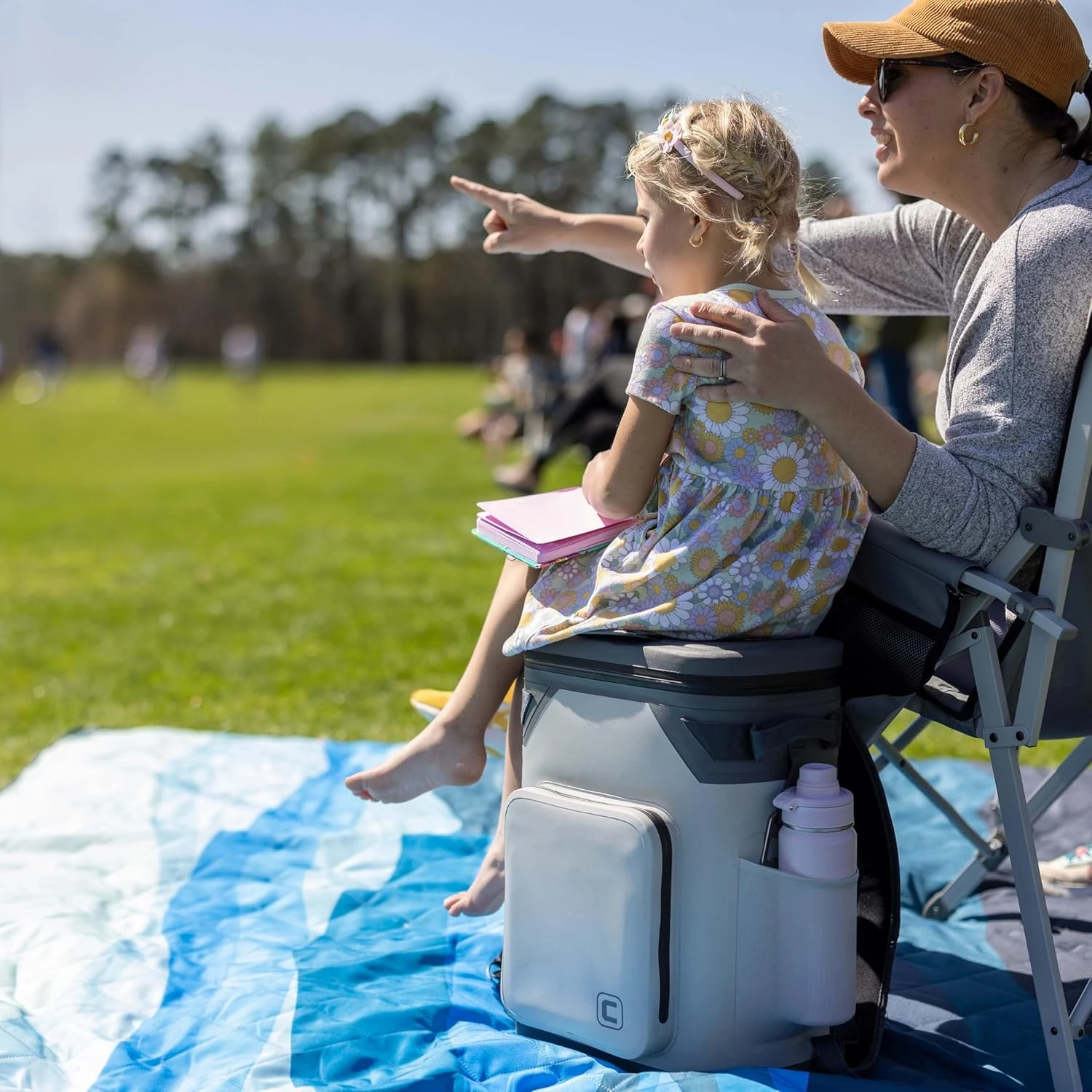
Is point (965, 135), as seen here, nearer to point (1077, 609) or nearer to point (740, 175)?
point (740, 175)

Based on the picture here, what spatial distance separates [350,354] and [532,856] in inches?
2311

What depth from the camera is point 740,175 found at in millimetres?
1747

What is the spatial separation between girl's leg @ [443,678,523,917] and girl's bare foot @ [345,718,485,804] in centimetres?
5

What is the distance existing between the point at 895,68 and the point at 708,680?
977 millimetres

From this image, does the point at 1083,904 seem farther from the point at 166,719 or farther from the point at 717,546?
the point at 166,719

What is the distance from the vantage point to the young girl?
172 cm

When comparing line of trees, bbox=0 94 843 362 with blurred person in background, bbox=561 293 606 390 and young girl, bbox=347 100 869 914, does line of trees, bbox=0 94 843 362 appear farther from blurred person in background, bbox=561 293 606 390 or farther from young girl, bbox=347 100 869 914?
young girl, bbox=347 100 869 914

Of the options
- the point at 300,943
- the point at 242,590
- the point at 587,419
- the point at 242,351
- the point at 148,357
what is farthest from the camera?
the point at 242,351

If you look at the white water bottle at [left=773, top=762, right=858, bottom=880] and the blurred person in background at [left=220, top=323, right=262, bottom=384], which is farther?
the blurred person in background at [left=220, top=323, right=262, bottom=384]

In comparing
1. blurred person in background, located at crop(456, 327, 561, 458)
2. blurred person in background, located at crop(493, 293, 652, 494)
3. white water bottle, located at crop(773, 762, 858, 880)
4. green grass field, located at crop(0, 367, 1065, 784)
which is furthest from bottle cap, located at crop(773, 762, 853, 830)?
blurred person in background, located at crop(456, 327, 561, 458)

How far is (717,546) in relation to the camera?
1.72m

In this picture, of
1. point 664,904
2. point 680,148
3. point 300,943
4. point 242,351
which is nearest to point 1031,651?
point 664,904

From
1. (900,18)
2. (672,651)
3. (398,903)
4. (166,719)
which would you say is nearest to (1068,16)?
(900,18)

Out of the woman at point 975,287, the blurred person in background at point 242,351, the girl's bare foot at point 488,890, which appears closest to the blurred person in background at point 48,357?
the blurred person in background at point 242,351
